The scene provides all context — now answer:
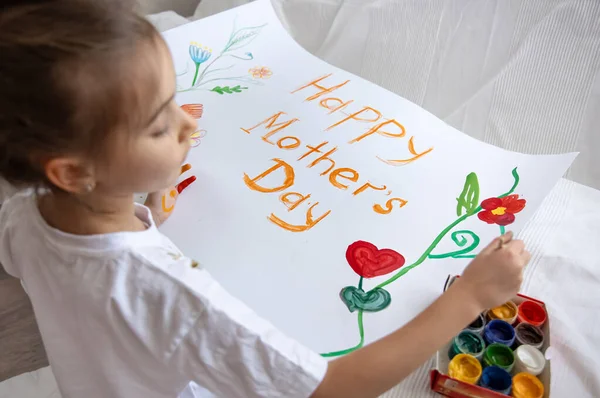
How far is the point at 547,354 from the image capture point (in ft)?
1.74

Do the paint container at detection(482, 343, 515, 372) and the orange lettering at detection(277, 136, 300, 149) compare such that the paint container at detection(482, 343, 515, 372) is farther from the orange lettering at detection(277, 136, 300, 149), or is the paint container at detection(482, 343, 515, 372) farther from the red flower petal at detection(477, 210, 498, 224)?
the orange lettering at detection(277, 136, 300, 149)

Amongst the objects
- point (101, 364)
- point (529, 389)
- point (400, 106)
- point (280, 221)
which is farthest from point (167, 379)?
point (400, 106)

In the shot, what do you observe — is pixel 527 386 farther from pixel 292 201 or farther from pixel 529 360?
pixel 292 201

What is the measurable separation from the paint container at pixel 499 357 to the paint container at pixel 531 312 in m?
0.05

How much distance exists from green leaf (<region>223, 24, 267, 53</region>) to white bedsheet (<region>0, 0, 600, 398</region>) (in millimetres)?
151

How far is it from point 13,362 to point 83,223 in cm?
77

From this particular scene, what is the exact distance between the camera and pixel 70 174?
1.33ft

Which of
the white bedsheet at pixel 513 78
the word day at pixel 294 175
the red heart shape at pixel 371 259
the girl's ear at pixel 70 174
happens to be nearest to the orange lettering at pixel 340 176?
the word day at pixel 294 175

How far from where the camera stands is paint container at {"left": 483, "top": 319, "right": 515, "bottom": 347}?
53 centimetres

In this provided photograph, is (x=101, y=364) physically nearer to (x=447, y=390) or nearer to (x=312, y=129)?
(x=447, y=390)

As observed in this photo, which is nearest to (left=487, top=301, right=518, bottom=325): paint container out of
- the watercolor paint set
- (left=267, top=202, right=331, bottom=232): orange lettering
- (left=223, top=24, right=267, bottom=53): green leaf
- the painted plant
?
the watercolor paint set

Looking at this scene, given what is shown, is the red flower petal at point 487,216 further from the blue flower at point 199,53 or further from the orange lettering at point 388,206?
the blue flower at point 199,53

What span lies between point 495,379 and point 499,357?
2 cm

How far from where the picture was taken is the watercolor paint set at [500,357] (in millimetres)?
500
